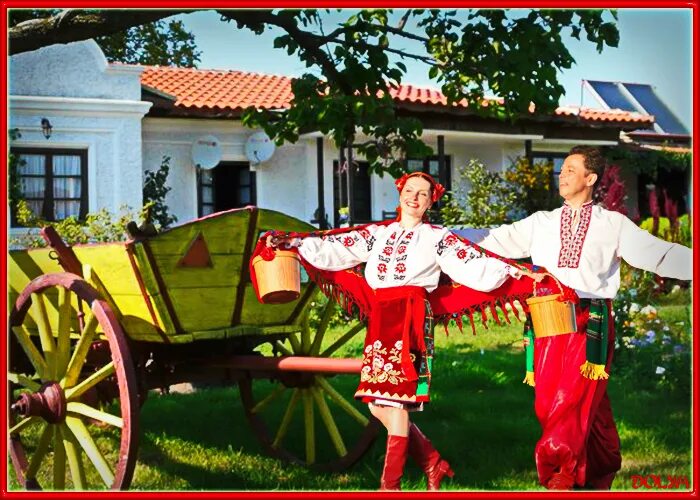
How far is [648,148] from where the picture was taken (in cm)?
1667

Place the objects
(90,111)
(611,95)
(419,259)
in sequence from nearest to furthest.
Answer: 1. (419,259)
2. (90,111)
3. (611,95)

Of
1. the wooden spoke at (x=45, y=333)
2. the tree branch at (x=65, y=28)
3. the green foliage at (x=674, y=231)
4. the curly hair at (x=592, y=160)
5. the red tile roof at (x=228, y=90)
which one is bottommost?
the wooden spoke at (x=45, y=333)

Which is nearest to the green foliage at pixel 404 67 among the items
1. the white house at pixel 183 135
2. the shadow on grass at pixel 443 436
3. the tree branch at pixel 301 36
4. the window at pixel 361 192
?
the tree branch at pixel 301 36

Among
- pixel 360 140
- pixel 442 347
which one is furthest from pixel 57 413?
pixel 360 140

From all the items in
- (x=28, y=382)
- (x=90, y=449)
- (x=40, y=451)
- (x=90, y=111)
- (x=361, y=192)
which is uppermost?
(x=90, y=111)

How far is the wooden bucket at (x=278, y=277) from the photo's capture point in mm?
3674

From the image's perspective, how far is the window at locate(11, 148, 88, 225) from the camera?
40.1 ft

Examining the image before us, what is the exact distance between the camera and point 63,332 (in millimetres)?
4594

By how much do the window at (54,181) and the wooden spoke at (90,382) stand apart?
316 inches

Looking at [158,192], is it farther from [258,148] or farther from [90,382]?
[90,382]

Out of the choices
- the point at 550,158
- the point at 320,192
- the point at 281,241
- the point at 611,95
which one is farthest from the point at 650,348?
the point at 611,95

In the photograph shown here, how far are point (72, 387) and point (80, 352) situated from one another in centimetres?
20

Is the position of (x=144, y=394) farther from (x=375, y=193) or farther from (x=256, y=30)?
(x=375, y=193)

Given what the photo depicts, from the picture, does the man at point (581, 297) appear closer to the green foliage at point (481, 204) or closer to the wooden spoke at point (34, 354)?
the wooden spoke at point (34, 354)
